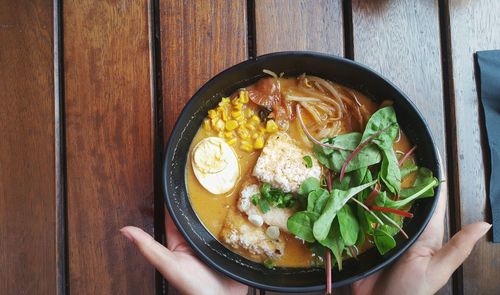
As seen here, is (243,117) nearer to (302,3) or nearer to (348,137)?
(348,137)

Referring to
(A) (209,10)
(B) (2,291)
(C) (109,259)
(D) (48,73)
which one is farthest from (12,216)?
(A) (209,10)

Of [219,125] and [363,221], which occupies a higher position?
[219,125]

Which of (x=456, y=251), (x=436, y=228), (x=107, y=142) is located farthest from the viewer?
(x=107, y=142)

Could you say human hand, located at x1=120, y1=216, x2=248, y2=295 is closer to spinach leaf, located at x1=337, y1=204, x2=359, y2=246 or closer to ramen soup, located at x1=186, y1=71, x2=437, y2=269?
ramen soup, located at x1=186, y1=71, x2=437, y2=269

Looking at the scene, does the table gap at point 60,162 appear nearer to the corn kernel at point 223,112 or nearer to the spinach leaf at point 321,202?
the corn kernel at point 223,112

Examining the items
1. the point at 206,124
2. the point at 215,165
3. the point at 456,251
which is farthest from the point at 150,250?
the point at 456,251

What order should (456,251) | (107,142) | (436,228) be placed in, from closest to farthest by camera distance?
1. (456,251)
2. (436,228)
3. (107,142)

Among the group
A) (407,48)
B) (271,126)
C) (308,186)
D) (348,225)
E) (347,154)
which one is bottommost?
(348,225)

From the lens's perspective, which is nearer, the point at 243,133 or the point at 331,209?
the point at 331,209

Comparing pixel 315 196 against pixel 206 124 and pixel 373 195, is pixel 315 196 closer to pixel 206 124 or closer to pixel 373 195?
pixel 373 195
